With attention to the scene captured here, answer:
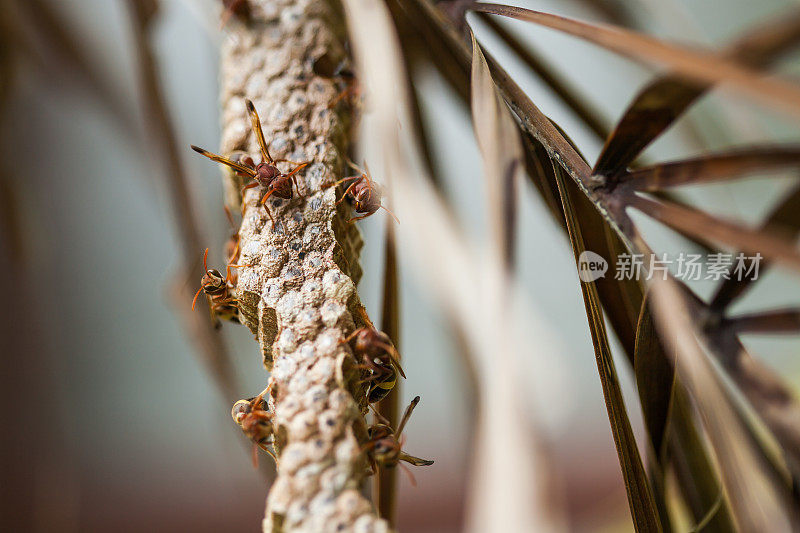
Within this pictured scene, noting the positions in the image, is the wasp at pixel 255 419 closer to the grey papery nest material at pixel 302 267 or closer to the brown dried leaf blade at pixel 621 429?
the grey papery nest material at pixel 302 267

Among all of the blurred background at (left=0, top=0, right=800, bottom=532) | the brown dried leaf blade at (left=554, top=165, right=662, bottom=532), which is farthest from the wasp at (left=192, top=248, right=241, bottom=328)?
the blurred background at (left=0, top=0, right=800, bottom=532)

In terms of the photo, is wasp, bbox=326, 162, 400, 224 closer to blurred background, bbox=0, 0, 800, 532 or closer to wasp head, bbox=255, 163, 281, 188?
wasp head, bbox=255, 163, 281, 188

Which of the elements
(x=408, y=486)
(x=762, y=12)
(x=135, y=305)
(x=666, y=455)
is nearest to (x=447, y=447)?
(x=408, y=486)

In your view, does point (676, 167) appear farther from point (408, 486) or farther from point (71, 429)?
point (71, 429)

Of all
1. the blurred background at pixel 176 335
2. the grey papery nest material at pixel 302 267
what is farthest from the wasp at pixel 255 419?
the blurred background at pixel 176 335

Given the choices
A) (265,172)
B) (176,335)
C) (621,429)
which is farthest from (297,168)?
(176,335)

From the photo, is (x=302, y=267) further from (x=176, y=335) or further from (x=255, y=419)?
(x=176, y=335)
